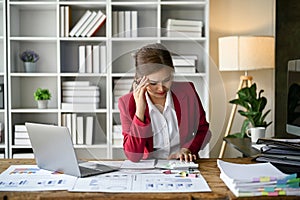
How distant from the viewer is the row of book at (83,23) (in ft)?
12.2

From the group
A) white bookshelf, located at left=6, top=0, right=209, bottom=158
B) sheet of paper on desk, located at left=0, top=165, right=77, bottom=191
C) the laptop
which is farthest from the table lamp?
sheet of paper on desk, located at left=0, top=165, right=77, bottom=191

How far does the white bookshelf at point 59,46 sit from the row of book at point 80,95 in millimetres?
49

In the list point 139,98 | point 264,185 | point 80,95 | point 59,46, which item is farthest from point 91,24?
point 264,185

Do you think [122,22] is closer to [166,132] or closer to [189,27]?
[189,27]

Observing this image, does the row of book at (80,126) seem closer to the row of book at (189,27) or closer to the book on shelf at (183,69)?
the book on shelf at (183,69)

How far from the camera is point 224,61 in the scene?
3672 millimetres

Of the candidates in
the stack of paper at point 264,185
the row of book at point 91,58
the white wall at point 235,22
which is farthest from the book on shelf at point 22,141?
the stack of paper at point 264,185

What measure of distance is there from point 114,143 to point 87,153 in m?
0.32

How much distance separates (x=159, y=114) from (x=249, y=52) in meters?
1.67

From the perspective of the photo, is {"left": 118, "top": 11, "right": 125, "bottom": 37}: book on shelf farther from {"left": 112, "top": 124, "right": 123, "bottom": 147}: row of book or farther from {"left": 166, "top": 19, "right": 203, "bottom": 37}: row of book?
{"left": 112, "top": 124, "right": 123, "bottom": 147}: row of book

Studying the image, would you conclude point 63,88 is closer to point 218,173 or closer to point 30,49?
point 30,49

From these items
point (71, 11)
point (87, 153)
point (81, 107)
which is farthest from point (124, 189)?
point (71, 11)

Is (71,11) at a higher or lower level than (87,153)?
higher

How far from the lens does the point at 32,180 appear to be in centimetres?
166
